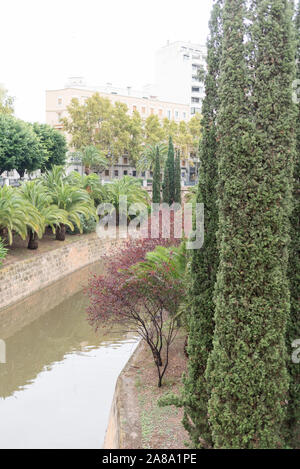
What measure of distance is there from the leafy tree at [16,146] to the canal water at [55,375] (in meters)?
11.6

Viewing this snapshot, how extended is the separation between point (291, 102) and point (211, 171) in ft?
3.91

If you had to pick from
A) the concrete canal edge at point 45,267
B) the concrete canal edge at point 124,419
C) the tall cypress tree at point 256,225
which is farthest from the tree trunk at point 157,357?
the concrete canal edge at point 45,267

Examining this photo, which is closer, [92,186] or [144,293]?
[144,293]

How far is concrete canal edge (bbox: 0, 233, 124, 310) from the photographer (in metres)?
13.9

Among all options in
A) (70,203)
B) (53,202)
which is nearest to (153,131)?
(70,203)

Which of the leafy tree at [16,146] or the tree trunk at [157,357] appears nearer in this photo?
the tree trunk at [157,357]

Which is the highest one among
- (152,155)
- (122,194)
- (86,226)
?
(152,155)

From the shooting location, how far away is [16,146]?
24266 mm

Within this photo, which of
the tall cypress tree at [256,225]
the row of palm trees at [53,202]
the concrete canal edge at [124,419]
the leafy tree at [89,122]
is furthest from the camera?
the leafy tree at [89,122]

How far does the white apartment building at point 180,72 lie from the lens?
65375mm

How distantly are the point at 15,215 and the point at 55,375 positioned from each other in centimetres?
696

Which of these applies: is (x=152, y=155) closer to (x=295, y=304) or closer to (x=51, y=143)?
(x=51, y=143)

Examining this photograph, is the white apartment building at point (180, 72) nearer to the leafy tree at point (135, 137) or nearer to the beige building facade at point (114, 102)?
the beige building facade at point (114, 102)
